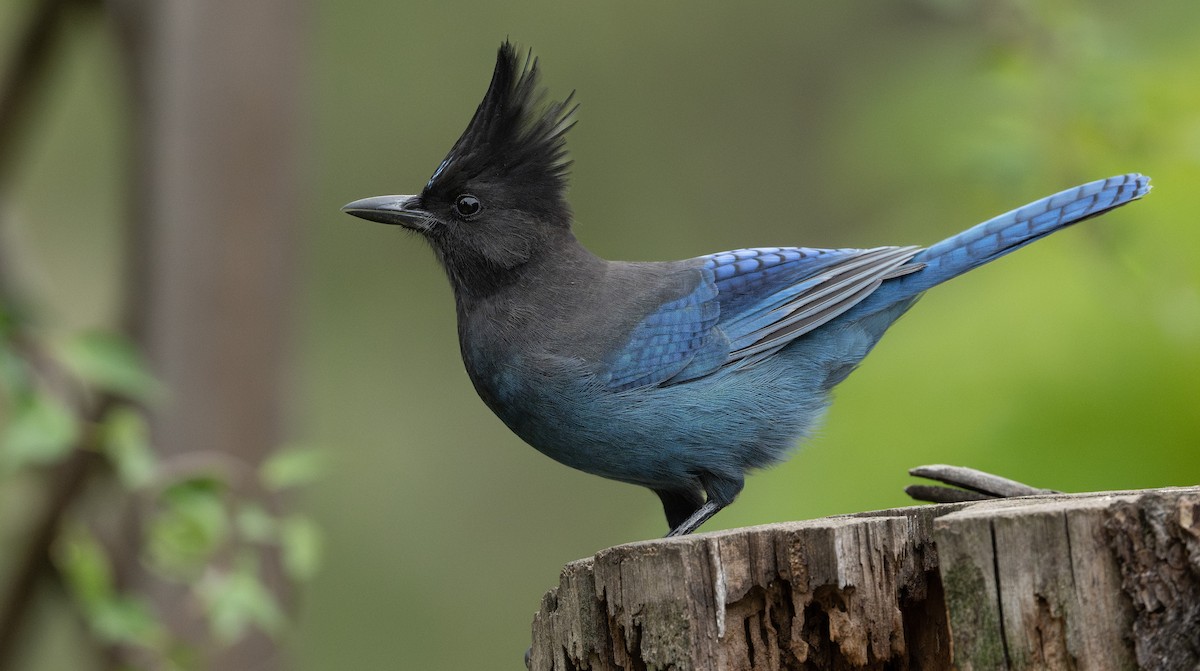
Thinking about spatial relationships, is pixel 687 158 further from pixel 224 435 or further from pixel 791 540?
pixel 791 540

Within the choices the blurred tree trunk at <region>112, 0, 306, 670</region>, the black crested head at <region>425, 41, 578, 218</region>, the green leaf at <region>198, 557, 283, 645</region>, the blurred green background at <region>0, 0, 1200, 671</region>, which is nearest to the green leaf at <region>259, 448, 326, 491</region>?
the green leaf at <region>198, 557, 283, 645</region>

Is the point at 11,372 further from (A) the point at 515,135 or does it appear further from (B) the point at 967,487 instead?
(B) the point at 967,487

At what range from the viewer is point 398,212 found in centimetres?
376

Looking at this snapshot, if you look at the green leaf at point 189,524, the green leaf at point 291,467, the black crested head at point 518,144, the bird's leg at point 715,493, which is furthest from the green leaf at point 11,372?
the bird's leg at point 715,493

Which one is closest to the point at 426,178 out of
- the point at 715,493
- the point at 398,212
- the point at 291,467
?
the point at 398,212

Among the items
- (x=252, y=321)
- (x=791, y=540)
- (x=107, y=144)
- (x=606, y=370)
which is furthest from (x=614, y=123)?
(x=791, y=540)

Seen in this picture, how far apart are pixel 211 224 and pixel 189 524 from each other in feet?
3.49

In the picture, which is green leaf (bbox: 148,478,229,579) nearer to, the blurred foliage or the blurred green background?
the blurred foliage

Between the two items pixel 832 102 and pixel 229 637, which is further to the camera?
pixel 832 102

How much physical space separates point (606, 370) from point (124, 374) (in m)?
1.15

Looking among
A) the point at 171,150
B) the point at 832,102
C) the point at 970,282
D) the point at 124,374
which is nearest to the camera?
the point at 124,374

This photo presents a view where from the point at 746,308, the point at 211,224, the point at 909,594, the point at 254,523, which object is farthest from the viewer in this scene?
the point at 211,224

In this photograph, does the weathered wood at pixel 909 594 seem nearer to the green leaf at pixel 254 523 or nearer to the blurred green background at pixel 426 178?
the green leaf at pixel 254 523

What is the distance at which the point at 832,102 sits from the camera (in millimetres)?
8773
